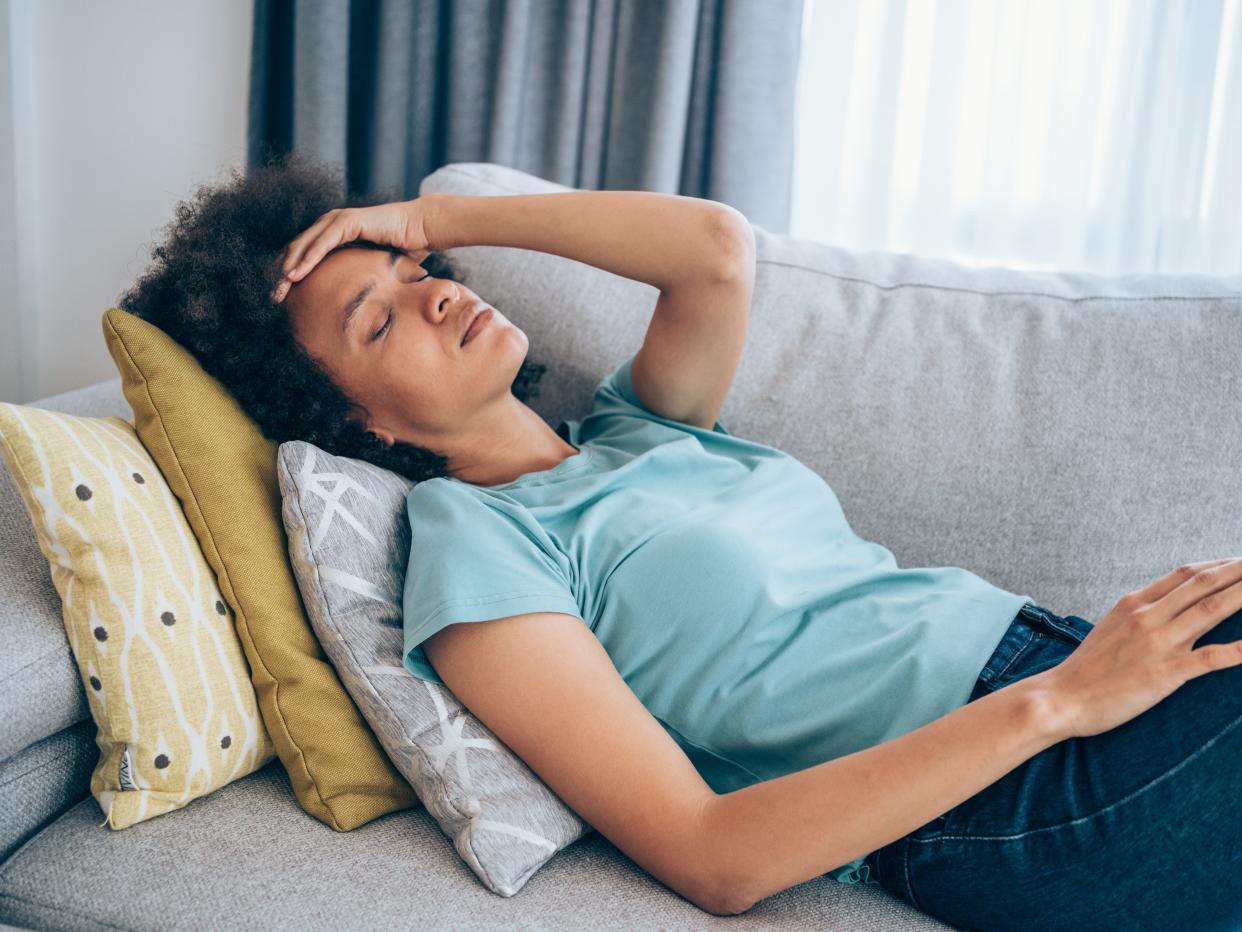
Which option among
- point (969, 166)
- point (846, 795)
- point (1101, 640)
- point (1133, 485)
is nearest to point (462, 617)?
point (846, 795)

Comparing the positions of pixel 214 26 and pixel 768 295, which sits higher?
pixel 214 26

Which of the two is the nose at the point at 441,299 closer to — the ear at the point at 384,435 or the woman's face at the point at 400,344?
the woman's face at the point at 400,344

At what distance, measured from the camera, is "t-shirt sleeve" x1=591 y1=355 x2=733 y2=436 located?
1.48m

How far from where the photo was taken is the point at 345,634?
3.45ft

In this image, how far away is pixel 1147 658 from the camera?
91 centimetres

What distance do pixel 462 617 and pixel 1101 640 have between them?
603 millimetres

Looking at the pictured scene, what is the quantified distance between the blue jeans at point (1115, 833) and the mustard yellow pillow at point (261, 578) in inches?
22.6

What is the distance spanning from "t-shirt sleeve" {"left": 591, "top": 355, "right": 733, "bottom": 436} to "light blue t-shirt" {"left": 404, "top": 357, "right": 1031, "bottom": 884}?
24 cm

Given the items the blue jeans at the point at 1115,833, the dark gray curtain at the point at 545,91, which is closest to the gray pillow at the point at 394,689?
the blue jeans at the point at 1115,833

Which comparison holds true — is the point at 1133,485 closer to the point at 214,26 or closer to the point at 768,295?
the point at 768,295

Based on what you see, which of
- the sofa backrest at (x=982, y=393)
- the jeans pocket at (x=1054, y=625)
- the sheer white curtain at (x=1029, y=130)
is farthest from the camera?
the sheer white curtain at (x=1029, y=130)

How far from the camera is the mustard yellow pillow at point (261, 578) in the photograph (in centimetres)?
106

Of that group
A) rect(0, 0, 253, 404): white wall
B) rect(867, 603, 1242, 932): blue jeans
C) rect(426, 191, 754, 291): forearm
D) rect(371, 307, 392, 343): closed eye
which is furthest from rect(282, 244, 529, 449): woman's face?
rect(0, 0, 253, 404): white wall

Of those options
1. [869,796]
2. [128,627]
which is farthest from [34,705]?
[869,796]
